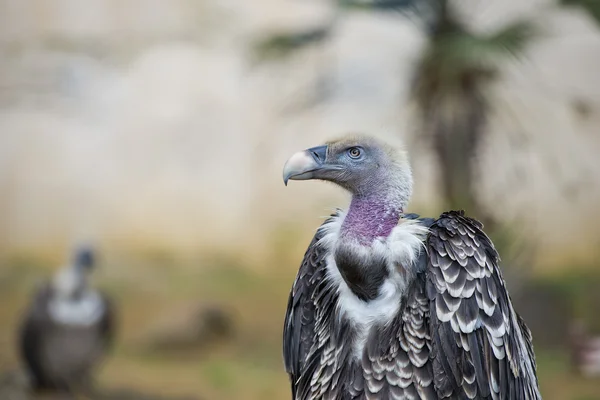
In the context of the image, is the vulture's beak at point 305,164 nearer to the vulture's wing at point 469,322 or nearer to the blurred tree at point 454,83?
the vulture's wing at point 469,322

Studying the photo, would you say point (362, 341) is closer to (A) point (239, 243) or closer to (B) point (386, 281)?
(B) point (386, 281)

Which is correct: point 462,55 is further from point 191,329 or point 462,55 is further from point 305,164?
point 305,164

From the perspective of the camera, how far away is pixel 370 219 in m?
2.21

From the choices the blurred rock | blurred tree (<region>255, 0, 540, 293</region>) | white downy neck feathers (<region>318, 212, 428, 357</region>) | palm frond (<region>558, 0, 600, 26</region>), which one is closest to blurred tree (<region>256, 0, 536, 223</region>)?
blurred tree (<region>255, 0, 540, 293</region>)

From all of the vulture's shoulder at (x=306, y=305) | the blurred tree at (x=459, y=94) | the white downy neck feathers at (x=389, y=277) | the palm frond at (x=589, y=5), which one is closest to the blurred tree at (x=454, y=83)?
the blurred tree at (x=459, y=94)

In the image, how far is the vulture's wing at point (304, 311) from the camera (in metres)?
2.49

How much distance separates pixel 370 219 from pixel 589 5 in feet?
10.7

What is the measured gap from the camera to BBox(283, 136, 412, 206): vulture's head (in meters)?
2.22

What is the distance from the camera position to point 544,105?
5043mm

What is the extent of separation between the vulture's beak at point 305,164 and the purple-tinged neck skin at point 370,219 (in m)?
0.15

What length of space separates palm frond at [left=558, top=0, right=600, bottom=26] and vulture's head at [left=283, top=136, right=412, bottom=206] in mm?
3116

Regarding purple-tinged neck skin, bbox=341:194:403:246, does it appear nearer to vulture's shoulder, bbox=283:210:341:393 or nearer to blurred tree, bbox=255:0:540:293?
vulture's shoulder, bbox=283:210:341:393

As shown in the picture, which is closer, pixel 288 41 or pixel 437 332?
pixel 437 332

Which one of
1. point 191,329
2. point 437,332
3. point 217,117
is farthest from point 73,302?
point 437,332
